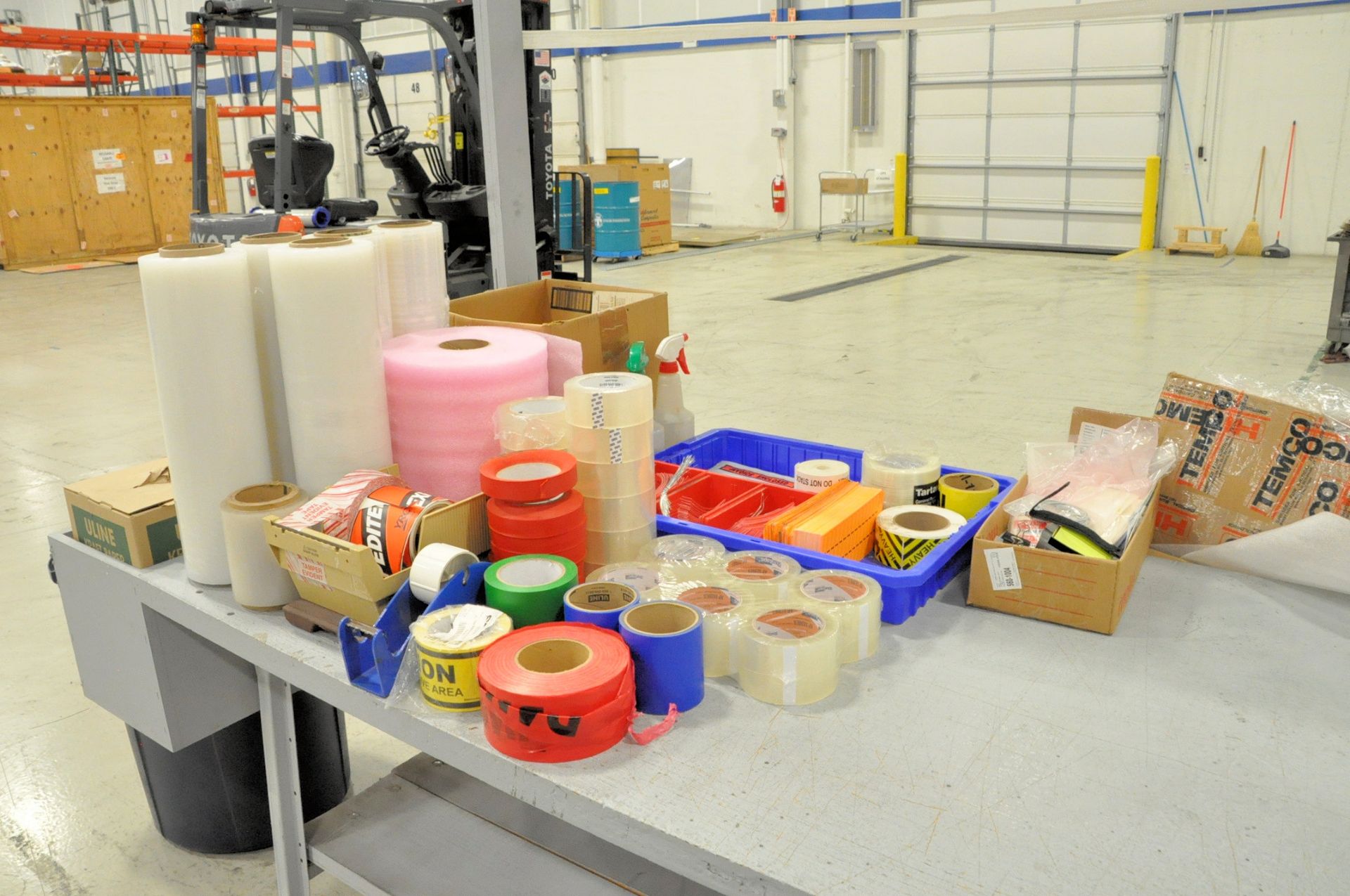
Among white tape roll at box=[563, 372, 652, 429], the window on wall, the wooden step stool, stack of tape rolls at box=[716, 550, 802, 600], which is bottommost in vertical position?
the wooden step stool

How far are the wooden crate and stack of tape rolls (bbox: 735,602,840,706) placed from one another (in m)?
12.0

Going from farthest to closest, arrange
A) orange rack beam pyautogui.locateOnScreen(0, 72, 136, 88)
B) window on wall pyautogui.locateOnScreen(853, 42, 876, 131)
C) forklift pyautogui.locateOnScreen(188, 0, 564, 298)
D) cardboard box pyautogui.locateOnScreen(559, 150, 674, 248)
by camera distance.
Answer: window on wall pyautogui.locateOnScreen(853, 42, 876, 131) → orange rack beam pyautogui.locateOnScreen(0, 72, 136, 88) → cardboard box pyautogui.locateOnScreen(559, 150, 674, 248) → forklift pyautogui.locateOnScreen(188, 0, 564, 298)

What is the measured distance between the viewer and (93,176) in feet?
36.3

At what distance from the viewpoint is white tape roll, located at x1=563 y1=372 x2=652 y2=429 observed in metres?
1.42

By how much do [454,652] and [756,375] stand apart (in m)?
4.55

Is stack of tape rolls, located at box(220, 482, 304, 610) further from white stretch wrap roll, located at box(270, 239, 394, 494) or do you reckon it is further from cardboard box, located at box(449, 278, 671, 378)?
cardboard box, located at box(449, 278, 671, 378)

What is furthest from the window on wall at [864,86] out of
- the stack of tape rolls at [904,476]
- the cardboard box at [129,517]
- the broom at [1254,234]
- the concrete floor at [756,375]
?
the cardboard box at [129,517]

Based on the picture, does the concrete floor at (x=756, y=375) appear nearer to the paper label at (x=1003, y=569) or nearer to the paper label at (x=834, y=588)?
the paper label at (x=834, y=588)

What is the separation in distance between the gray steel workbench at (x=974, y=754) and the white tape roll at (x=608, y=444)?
1.26 ft

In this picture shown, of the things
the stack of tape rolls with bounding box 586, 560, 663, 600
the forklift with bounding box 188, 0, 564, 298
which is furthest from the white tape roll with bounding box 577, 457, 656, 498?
the forklift with bounding box 188, 0, 564, 298

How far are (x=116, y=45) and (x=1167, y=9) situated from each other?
43.1 ft

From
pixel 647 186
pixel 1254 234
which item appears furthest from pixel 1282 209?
pixel 647 186

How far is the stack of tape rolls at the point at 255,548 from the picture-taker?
4.48 ft

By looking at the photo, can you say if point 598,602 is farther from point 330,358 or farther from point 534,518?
point 330,358
